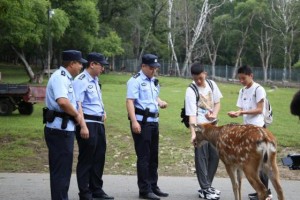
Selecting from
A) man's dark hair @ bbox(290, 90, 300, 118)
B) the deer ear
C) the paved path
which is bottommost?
the paved path

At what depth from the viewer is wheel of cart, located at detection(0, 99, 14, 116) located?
783 inches

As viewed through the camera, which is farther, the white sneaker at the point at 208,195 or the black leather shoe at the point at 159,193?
the black leather shoe at the point at 159,193

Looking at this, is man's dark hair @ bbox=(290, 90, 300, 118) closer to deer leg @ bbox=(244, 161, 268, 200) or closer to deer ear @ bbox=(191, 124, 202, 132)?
deer leg @ bbox=(244, 161, 268, 200)

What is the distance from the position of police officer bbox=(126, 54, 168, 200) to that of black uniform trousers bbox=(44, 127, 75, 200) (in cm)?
155

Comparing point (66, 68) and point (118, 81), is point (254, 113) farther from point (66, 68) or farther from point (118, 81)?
point (118, 81)

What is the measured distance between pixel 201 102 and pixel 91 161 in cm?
204

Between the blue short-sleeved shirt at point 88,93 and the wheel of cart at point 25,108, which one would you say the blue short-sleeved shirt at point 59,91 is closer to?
the blue short-sleeved shirt at point 88,93

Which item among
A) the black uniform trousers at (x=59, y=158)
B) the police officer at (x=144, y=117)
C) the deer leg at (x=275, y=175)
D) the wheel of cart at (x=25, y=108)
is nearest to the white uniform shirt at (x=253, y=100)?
the deer leg at (x=275, y=175)

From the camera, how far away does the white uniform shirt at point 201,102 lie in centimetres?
829

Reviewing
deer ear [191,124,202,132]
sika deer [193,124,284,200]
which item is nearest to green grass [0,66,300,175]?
deer ear [191,124,202,132]

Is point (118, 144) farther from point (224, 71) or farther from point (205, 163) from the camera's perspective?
point (224, 71)

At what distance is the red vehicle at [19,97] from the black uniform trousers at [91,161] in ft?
40.5

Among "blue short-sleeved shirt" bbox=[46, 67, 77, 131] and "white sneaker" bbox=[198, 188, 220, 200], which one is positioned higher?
"blue short-sleeved shirt" bbox=[46, 67, 77, 131]

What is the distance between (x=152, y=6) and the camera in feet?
237
